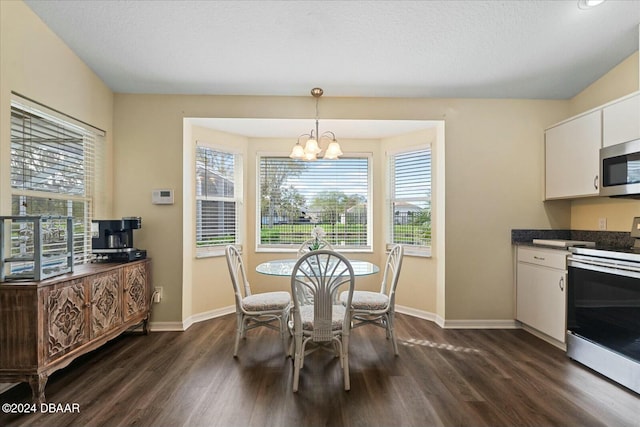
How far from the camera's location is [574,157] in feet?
9.71

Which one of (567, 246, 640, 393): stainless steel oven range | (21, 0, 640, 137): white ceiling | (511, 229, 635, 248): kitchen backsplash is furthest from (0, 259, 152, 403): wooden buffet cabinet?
(511, 229, 635, 248): kitchen backsplash

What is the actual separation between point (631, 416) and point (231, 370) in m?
2.66

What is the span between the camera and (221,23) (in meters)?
2.35

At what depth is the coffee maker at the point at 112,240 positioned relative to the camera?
9.18 feet

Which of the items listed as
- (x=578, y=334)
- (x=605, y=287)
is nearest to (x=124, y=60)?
(x=605, y=287)

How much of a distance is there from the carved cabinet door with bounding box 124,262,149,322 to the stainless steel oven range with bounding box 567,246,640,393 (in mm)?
3944

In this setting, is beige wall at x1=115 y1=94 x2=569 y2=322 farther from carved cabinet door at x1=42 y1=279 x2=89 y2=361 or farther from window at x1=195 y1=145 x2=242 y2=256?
carved cabinet door at x1=42 y1=279 x2=89 y2=361

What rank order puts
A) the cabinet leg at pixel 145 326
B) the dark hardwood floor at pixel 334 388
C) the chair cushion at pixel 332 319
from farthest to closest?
1. the cabinet leg at pixel 145 326
2. the chair cushion at pixel 332 319
3. the dark hardwood floor at pixel 334 388

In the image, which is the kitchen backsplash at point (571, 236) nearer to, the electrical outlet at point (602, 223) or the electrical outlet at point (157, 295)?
the electrical outlet at point (602, 223)

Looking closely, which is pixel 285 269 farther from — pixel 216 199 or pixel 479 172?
pixel 479 172

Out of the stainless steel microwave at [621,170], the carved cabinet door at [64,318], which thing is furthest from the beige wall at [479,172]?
the carved cabinet door at [64,318]

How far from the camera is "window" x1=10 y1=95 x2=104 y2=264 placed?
2.25 m

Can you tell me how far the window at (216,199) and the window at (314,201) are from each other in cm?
35

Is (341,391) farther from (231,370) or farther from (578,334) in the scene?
(578,334)
